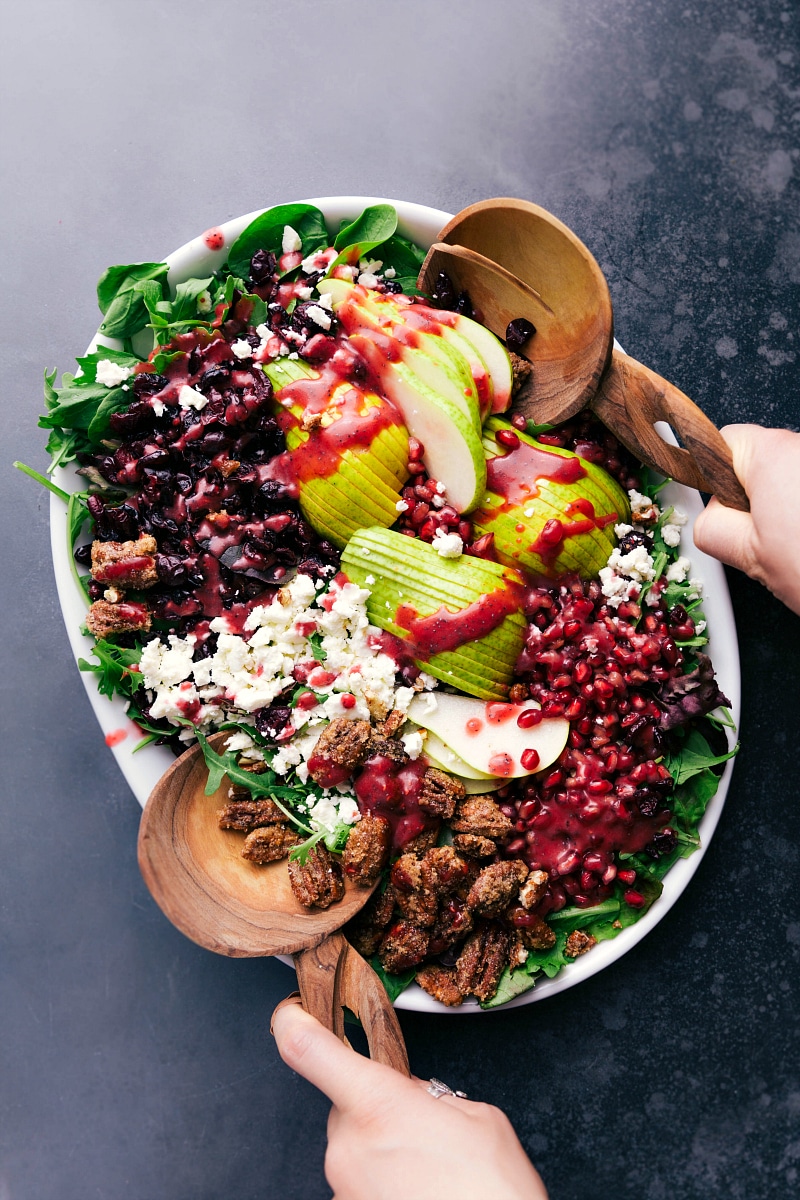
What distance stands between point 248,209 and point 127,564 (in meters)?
1.47

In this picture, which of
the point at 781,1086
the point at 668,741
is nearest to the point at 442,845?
the point at 668,741

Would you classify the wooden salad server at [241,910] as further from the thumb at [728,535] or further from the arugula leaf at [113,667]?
the thumb at [728,535]

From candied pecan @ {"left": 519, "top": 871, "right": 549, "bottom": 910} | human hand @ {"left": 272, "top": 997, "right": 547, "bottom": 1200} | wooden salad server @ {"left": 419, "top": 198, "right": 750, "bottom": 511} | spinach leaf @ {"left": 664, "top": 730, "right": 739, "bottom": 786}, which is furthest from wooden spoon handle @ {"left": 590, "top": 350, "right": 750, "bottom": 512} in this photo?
human hand @ {"left": 272, "top": 997, "right": 547, "bottom": 1200}

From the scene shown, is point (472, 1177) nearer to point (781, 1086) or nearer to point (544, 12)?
point (781, 1086)

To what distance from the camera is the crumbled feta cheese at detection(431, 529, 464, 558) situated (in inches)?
104

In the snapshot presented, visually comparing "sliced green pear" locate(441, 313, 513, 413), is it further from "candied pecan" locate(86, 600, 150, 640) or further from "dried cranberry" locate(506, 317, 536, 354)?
"candied pecan" locate(86, 600, 150, 640)

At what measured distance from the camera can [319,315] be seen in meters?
2.70

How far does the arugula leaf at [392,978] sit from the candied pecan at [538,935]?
37 cm

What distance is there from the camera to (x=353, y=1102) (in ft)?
7.69

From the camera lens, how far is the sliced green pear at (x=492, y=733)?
269 centimetres

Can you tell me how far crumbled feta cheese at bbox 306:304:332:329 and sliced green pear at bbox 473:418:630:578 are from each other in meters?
0.61

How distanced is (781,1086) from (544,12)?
408cm

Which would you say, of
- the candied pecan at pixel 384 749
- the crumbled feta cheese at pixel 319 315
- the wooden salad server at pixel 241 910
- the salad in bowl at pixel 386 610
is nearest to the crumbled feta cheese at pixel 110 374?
the salad in bowl at pixel 386 610

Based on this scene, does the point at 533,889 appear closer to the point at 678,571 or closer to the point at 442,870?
the point at 442,870
